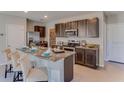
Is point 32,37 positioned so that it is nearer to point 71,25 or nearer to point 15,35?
point 15,35

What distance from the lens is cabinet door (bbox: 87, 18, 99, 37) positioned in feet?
15.5

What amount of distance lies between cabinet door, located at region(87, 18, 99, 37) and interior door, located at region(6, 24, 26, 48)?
3486 mm

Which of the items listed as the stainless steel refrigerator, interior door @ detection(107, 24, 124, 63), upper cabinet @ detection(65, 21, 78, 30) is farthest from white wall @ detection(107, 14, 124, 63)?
the stainless steel refrigerator

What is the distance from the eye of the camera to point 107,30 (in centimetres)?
591

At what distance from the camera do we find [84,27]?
5109 mm

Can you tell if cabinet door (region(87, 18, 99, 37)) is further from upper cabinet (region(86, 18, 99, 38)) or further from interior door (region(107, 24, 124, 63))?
interior door (region(107, 24, 124, 63))

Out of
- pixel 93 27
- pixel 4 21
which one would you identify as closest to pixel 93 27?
pixel 93 27

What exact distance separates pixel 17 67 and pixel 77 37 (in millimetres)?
3467

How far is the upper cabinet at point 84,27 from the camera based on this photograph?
4.75 m

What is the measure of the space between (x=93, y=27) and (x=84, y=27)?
44 cm

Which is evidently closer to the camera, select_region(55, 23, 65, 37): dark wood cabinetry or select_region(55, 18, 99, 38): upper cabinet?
select_region(55, 18, 99, 38): upper cabinet

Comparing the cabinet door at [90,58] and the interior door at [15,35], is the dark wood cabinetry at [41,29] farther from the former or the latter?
the cabinet door at [90,58]
